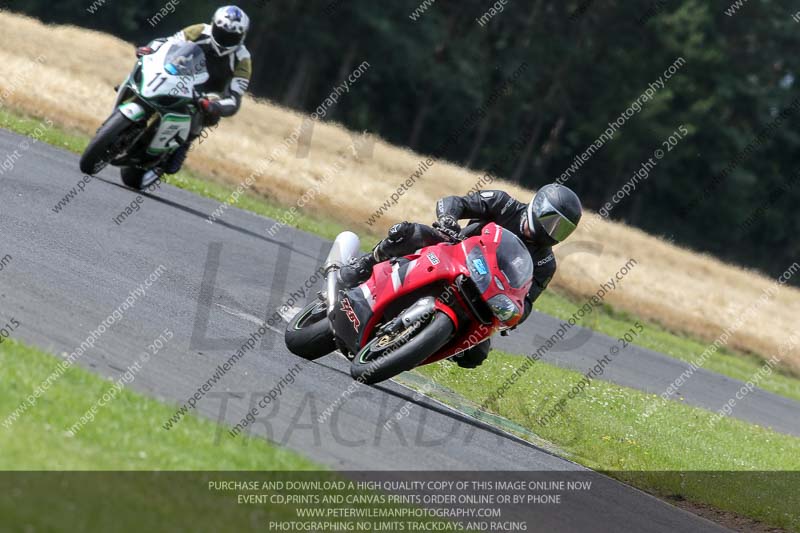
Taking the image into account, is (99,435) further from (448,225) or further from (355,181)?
(355,181)

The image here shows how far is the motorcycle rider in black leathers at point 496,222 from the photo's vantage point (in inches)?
344

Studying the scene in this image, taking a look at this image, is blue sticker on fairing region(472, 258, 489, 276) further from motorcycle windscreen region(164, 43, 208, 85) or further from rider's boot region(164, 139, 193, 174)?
rider's boot region(164, 139, 193, 174)

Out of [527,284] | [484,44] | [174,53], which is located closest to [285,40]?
[484,44]

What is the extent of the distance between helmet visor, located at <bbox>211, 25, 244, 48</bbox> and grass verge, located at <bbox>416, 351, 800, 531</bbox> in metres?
4.84

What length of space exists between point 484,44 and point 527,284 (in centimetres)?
6678

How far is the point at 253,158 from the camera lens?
90.5ft

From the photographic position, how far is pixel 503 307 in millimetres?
8336

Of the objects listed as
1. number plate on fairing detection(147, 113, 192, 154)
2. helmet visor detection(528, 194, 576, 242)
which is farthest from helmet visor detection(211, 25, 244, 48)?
helmet visor detection(528, 194, 576, 242)

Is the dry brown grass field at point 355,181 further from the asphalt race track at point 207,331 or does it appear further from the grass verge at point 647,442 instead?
the asphalt race track at point 207,331

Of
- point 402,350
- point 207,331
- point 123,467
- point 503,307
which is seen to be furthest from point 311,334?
point 123,467

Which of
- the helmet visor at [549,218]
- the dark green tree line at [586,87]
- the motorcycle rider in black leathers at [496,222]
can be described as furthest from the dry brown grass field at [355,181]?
the dark green tree line at [586,87]

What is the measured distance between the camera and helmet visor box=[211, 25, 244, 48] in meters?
14.3

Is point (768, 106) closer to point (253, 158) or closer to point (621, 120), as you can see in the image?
point (621, 120)
